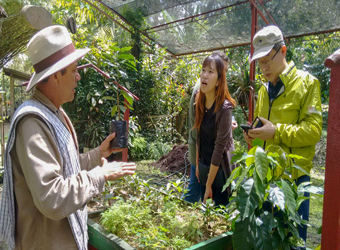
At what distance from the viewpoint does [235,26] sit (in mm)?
7176

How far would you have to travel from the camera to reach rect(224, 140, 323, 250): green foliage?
129 cm

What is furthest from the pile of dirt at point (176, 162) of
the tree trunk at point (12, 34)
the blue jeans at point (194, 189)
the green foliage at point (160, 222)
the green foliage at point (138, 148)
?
the green foliage at point (160, 222)

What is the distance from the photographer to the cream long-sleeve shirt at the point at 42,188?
3.84 ft

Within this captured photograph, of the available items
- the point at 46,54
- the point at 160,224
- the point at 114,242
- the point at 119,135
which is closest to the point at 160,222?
the point at 160,224

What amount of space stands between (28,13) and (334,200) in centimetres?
350

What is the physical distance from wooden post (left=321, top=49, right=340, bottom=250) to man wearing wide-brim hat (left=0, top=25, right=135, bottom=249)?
92 centimetres

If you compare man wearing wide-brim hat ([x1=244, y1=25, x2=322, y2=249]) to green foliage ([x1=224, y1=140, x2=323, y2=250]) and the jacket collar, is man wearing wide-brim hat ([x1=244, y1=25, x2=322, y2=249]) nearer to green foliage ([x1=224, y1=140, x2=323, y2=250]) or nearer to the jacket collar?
the jacket collar

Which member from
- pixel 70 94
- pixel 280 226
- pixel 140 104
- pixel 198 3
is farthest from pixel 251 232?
pixel 140 104

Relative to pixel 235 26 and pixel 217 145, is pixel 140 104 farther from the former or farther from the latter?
pixel 217 145

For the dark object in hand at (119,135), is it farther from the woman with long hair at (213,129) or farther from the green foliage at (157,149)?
the green foliage at (157,149)

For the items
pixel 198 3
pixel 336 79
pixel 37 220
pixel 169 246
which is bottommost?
pixel 169 246

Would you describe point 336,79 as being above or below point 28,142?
above

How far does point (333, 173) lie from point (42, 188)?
1.13 m

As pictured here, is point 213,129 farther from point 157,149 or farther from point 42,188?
point 157,149
